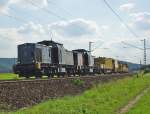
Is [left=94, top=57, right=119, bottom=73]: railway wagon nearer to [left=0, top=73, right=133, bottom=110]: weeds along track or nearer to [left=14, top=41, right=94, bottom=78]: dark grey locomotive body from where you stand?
[left=14, top=41, right=94, bottom=78]: dark grey locomotive body

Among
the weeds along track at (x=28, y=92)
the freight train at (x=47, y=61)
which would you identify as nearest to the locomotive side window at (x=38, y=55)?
the freight train at (x=47, y=61)

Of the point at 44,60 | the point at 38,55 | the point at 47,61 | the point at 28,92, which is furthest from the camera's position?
the point at 47,61

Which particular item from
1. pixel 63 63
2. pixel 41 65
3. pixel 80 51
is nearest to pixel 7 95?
pixel 41 65

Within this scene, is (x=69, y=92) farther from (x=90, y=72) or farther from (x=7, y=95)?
(x=90, y=72)

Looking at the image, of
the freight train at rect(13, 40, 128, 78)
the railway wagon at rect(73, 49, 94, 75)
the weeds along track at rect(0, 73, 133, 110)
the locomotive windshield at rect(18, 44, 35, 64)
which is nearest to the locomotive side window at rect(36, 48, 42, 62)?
the freight train at rect(13, 40, 128, 78)

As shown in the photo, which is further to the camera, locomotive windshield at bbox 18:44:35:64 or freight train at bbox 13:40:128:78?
locomotive windshield at bbox 18:44:35:64

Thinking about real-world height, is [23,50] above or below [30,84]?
above

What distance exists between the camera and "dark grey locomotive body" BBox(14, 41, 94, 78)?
4081 centimetres

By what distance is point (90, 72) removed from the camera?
66.9 metres

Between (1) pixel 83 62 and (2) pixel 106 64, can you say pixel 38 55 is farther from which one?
(2) pixel 106 64

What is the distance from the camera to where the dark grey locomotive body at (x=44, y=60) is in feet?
134

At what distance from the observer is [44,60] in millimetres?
43562

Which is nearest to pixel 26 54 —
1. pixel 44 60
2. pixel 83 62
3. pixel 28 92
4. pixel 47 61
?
pixel 44 60

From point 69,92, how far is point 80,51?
33.9 metres
